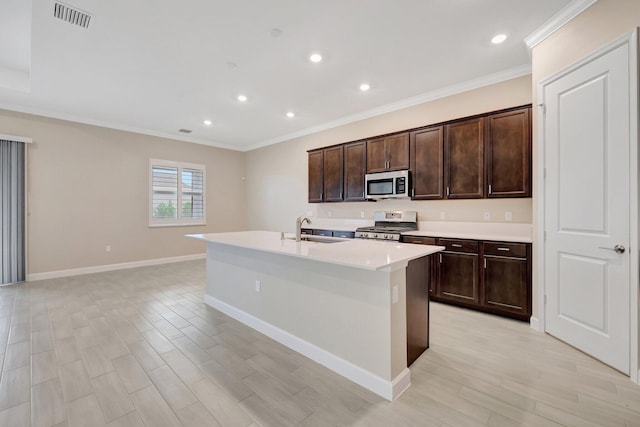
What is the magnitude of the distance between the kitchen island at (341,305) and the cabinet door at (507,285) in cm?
128

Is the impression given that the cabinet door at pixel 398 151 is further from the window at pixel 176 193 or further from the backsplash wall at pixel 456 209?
the window at pixel 176 193

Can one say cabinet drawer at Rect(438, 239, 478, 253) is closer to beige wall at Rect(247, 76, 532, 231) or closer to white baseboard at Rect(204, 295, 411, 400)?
beige wall at Rect(247, 76, 532, 231)

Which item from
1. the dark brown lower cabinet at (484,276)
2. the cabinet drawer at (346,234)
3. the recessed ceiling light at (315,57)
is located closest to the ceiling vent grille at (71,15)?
the recessed ceiling light at (315,57)

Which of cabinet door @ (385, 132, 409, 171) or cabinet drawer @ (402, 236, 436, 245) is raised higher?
cabinet door @ (385, 132, 409, 171)

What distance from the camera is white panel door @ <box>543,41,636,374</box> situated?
2117mm

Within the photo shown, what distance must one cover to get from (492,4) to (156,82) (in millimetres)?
3917

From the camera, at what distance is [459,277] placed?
11.1 feet

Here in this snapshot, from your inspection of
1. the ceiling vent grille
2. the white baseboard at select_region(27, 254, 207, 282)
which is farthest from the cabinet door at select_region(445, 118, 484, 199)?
the white baseboard at select_region(27, 254, 207, 282)

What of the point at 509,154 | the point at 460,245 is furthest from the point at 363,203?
the point at 509,154

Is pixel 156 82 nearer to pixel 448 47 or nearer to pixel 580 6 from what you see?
pixel 448 47

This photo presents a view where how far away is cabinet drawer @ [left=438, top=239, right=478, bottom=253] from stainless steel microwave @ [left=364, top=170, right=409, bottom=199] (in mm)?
949

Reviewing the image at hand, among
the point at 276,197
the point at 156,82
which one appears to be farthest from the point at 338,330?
the point at 276,197

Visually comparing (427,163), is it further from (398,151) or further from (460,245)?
(460,245)

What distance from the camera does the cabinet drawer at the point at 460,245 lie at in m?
3.27
